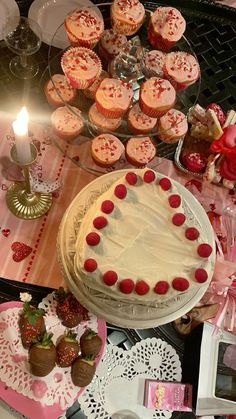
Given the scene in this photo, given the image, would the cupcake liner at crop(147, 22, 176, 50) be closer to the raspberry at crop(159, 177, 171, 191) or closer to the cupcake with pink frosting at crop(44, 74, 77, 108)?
the cupcake with pink frosting at crop(44, 74, 77, 108)

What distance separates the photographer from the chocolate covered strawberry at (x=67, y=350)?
1.43m

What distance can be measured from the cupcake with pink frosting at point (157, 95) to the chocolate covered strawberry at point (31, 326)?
59cm

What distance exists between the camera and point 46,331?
1.45 meters

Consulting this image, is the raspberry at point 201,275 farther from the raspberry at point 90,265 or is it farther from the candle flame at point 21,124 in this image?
the candle flame at point 21,124

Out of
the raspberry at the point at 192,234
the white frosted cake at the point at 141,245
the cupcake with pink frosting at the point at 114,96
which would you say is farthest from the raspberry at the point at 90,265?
the cupcake with pink frosting at the point at 114,96

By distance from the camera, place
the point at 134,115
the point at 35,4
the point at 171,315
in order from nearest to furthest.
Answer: the point at 171,315 < the point at 134,115 < the point at 35,4

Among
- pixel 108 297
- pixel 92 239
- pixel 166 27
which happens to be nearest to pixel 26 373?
pixel 108 297

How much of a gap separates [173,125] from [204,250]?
46 cm

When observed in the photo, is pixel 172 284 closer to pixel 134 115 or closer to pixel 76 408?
pixel 76 408

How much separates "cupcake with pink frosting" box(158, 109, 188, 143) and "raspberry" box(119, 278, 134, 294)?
0.52 m

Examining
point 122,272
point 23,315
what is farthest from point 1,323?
point 122,272

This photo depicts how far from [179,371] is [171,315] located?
199mm

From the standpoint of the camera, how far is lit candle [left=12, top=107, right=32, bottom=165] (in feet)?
4.24

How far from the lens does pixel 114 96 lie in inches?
61.4
